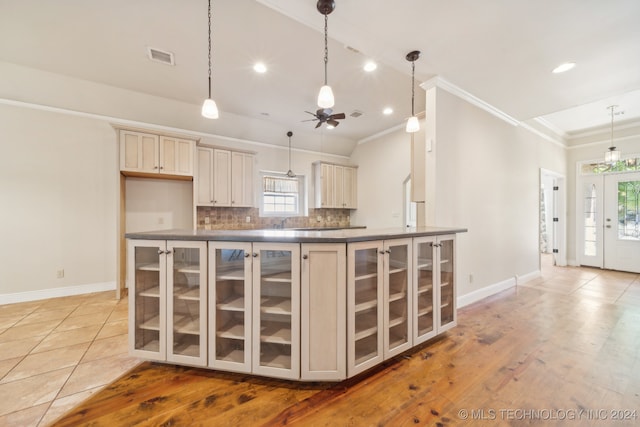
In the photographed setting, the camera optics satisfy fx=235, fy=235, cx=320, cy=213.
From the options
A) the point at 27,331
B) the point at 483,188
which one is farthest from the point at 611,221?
the point at 27,331

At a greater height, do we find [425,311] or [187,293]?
[187,293]

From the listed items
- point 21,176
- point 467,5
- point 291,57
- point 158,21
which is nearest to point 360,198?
point 291,57

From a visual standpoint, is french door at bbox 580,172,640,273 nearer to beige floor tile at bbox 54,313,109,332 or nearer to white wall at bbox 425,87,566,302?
white wall at bbox 425,87,566,302

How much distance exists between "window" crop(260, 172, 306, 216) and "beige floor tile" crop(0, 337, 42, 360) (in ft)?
12.0

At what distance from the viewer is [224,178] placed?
464 centimetres

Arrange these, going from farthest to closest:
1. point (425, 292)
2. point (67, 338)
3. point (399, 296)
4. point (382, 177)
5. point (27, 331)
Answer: point (382, 177)
point (27, 331)
point (67, 338)
point (425, 292)
point (399, 296)

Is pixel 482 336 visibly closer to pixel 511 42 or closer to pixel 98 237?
pixel 511 42

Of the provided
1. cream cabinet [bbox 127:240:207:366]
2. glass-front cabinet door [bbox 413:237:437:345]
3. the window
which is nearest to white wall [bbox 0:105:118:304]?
the window

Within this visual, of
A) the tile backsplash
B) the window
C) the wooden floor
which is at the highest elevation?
the window

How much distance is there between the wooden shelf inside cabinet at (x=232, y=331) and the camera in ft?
5.79

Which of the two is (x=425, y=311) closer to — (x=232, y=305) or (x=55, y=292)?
(x=232, y=305)

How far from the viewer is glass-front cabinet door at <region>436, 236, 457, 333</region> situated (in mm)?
2389

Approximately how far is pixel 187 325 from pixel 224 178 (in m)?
3.30

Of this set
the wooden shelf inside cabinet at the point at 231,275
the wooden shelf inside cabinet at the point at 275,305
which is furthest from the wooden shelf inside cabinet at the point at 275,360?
the wooden shelf inside cabinet at the point at 231,275
